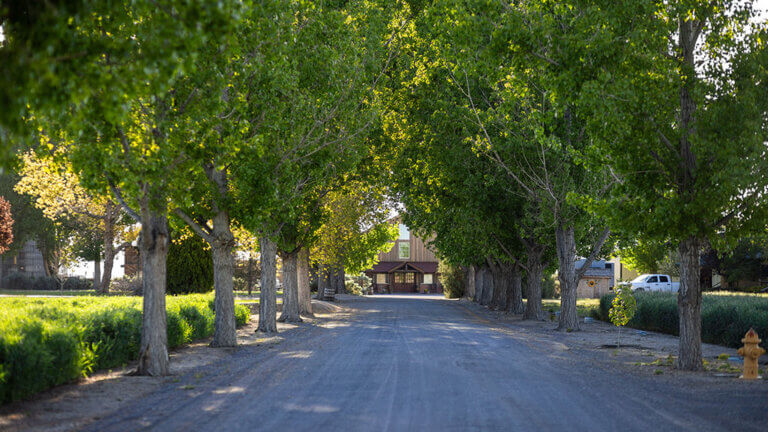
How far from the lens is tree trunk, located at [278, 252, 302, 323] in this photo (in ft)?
90.7

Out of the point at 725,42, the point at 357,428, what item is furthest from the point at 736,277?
the point at 357,428

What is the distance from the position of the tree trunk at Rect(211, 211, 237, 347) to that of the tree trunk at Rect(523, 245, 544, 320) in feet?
56.9

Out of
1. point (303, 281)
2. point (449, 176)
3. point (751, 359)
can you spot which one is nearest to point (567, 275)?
point (449, 176)

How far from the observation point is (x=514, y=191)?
28047 mm

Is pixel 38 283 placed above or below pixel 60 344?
below

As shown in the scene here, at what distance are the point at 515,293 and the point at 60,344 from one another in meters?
29.3

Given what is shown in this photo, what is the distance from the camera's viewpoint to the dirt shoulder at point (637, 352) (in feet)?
41.5

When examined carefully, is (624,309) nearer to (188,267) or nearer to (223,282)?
(223,282)

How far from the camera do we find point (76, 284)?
55.2 meters

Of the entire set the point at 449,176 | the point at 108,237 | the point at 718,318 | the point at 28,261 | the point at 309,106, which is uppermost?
the point at 309,106

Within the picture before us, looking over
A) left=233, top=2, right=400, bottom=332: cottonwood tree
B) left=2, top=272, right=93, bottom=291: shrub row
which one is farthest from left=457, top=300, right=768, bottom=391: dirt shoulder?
left=2, top=272, right=93, bottom=291: shrub row

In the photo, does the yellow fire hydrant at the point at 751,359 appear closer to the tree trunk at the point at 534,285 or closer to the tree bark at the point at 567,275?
the tree bark at the point at 567,275

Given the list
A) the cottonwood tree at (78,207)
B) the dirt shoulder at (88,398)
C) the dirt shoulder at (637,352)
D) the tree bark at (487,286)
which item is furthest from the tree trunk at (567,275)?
the tree bark at (487,286)

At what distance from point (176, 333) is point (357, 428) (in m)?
9.53
